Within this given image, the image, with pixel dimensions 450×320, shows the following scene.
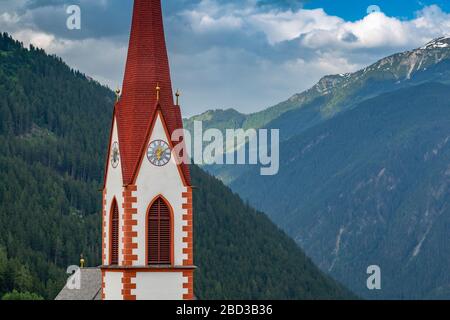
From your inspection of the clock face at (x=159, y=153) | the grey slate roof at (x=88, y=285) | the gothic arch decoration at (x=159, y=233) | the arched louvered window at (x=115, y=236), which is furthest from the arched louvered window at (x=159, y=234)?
the grey slate roof at (x=88, y=285)

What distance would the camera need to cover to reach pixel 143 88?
65438mm

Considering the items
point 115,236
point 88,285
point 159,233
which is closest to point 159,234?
point 159,233

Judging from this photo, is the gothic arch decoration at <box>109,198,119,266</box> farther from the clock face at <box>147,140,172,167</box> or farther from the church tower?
the clock face at <box>147,140,172,167</box>

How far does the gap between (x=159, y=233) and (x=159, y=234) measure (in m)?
0.06

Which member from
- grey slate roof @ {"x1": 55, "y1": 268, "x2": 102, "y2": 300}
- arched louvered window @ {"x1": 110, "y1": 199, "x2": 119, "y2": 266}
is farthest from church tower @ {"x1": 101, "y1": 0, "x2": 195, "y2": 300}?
grey slate roof @ {"x1": 55, "y1": 268, "x2": 102, "y2": 300}

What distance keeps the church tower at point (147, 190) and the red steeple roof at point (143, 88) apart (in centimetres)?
5

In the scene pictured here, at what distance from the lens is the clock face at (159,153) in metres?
64.4

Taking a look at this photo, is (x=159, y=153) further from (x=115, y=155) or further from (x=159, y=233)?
(x=159, y=233)

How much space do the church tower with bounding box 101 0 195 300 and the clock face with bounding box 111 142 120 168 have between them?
5cm

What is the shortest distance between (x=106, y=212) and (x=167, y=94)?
22.1 ft

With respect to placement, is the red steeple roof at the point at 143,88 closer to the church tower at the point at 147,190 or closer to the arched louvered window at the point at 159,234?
the church tower at the point at 147,190
